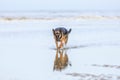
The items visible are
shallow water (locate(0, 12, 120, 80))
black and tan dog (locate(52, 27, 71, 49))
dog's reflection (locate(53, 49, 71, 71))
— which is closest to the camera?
shallow water (locate(0, 12, 120, 80))

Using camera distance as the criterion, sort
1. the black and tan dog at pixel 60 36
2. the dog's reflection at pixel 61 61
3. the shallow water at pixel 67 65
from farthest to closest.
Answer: the black and tan dog at pixel 60 36, the dog's reflection at pixel 61 61, the shallow water at pixel 67 65

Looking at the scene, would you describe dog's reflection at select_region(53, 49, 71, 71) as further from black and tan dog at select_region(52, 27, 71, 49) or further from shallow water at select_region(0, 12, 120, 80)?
black and tan dog at select_region(52, 27, 71, 49)

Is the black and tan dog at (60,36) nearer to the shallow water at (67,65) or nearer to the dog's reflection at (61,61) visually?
the shallow water at (67,65)

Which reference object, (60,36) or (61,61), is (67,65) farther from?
(60,36)

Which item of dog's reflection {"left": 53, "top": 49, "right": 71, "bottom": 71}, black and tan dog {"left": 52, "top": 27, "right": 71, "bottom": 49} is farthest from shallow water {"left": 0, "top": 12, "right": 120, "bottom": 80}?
black and tan dog {"left": 52, "top": 27, "right": 71, "bottom": 49}

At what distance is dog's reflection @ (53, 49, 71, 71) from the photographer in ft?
43.5

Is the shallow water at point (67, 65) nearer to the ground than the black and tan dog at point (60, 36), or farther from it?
nearer to the ground

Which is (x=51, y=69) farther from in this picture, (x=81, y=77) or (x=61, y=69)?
(x=81, y=77)

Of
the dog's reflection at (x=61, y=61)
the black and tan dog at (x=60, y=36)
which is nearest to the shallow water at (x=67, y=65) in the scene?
the dog's reflection at (x=61, y=61)

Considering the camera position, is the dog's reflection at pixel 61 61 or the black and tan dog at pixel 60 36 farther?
A: the black and tan dog at pixel 60 36

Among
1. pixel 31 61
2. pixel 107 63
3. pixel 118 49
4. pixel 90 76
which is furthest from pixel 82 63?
pixel 118 49

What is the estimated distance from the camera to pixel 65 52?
16.8 metres

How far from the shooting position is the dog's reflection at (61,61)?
1327cm

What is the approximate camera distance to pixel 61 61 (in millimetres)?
14422
